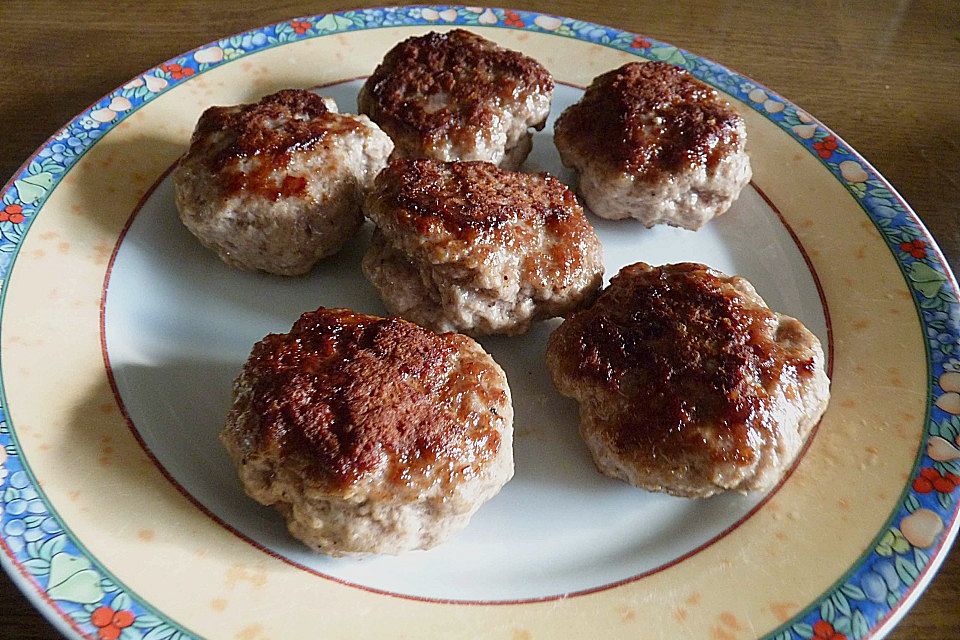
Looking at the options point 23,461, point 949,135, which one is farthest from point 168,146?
point 949,135

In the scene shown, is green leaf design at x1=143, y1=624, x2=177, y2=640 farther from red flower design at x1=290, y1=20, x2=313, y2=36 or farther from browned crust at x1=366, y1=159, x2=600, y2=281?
red flower design at x1=290, y1=20, x2=313, y2=36

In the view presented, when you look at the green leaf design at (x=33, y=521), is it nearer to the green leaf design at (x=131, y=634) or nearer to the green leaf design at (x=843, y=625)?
the green leaf design at (x=131, y=634)

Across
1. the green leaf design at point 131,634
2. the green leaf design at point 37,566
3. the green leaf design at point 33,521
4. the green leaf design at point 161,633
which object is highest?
the green leaf design at point 33,521

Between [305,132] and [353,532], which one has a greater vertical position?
[305,132]

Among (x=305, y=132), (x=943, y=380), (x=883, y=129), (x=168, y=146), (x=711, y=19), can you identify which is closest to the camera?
(x=943, y=380)

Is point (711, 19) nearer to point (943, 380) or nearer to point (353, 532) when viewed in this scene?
point (943, 380)

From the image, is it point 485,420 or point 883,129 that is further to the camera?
point 883,129

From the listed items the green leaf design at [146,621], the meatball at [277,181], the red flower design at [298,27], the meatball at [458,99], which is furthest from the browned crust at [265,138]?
the green leaf design at [146,621]
